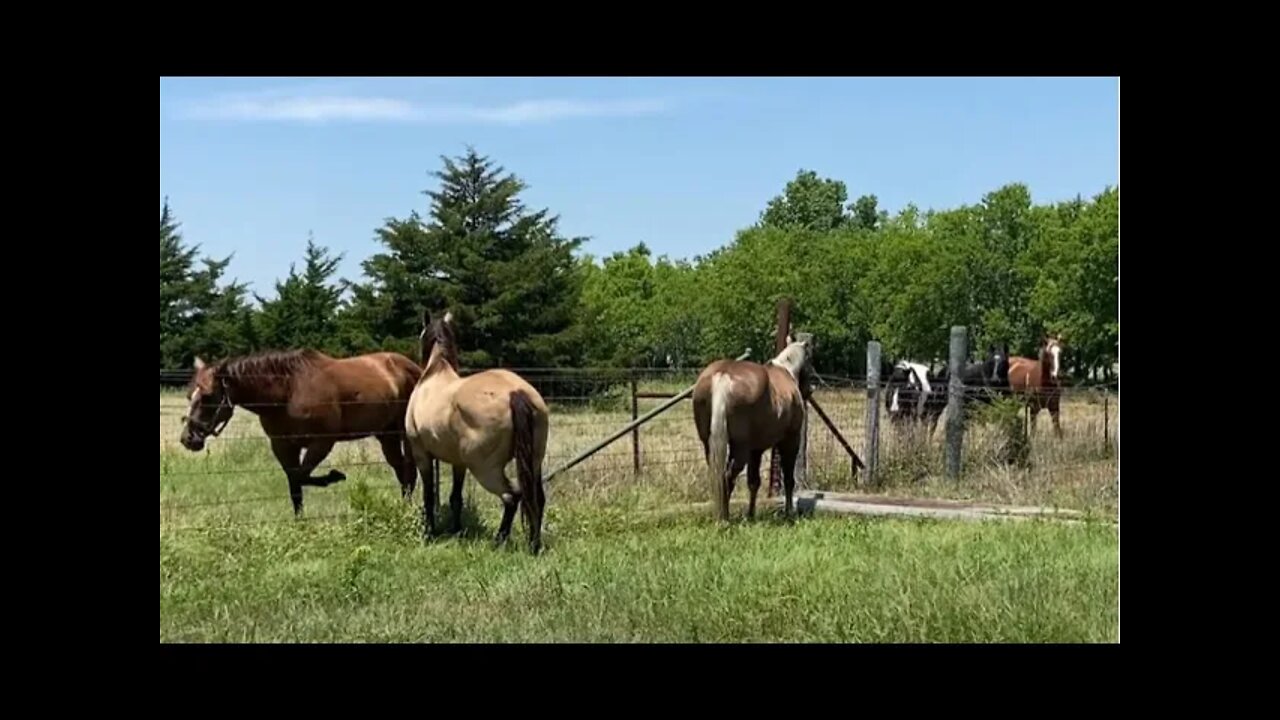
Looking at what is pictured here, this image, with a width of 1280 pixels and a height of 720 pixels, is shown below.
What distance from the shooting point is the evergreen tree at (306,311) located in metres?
25.5

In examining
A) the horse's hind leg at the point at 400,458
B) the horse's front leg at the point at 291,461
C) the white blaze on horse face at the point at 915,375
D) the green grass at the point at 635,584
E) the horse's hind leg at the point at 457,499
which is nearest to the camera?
the green grass at the point at 635,584

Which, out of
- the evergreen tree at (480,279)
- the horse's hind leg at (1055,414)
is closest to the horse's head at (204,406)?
the horse's hind leg at (1055,414)

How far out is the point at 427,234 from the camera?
2762 cm

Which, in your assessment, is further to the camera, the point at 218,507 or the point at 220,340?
the point at 220,340

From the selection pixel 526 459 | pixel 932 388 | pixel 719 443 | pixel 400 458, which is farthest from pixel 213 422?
pixel 932 388

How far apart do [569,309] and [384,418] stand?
18292 millimetres

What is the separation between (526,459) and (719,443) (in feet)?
5.88

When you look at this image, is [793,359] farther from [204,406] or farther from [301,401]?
[204,406]

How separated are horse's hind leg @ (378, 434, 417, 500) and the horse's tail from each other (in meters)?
2.63

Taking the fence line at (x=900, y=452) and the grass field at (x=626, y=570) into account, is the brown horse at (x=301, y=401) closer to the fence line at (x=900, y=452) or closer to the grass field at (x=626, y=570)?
the grass field at (x=626, y=570)


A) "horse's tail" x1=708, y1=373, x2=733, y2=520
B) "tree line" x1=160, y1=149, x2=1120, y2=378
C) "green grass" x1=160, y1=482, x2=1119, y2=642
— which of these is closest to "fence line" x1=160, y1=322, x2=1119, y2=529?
"horse's tail" x1=708, y1=373, x2=733, y2=520

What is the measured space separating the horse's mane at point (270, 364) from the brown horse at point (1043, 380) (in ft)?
23.7
